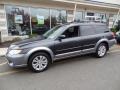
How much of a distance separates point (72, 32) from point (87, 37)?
0.73 m

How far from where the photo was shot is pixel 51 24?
1286 centimetres

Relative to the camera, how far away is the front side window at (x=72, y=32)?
5.65 meters

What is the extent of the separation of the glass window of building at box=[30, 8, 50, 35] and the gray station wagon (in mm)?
6468

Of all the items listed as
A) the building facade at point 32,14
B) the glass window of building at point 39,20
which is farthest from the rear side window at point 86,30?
the glass window of building at point 39,20

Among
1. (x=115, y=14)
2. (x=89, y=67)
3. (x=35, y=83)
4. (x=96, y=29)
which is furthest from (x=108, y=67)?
(x=115, y=14)

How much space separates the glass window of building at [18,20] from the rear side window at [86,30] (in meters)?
6.68

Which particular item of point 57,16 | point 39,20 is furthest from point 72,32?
point 57,16

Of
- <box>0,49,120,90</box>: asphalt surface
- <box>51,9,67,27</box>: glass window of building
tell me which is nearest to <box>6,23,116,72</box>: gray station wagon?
<box>0,49,120,90</box>: asphalt surface

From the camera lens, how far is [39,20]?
→ 12.2 m

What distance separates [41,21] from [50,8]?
1388 millimetres

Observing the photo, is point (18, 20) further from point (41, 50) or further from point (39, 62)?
point (39, 62)

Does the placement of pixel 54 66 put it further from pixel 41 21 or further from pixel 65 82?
pixel 41 21

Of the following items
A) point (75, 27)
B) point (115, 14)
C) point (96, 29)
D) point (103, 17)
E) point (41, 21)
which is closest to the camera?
point (75, 27)

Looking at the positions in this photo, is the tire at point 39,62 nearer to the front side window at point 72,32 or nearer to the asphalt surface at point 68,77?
the asphalt surface at point 68,77
